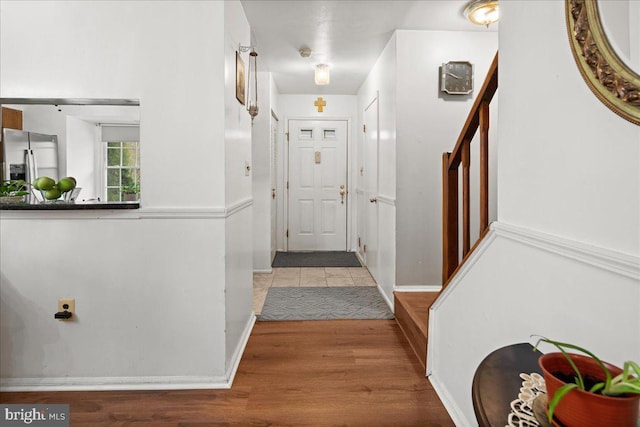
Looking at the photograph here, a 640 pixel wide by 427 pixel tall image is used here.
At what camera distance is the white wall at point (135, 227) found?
217 cm

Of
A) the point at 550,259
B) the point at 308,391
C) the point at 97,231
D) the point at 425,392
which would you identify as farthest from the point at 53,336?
the point at 550,259

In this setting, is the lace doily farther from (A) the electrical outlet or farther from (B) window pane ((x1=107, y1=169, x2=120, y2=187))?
(A) the electrical outlet

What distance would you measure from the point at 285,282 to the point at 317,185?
6.85 feet

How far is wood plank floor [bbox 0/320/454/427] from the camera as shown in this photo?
1.96 m

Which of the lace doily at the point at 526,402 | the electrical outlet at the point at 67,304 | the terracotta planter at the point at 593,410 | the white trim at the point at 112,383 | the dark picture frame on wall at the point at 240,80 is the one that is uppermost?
the dark picture frame on wall at the point at 240,80

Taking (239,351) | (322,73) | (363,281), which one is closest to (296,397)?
(239,351)

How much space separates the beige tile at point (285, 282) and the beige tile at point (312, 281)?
0.18 feet

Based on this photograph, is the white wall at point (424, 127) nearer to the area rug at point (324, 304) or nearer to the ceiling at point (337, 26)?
the ceiling at point (337, 26)

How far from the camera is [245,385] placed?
2.29 meters

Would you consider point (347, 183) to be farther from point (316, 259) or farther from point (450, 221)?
point (450, 221)

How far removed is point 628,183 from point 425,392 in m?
1.61

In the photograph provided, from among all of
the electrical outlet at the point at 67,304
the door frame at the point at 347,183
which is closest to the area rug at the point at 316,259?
the door frame at the point at 347,183

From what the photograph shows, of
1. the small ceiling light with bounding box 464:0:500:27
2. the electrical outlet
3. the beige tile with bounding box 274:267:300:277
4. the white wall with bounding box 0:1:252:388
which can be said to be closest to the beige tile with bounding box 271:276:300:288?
the beige tile with bounding box 274:267:300:277

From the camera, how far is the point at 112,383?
2242 mm
